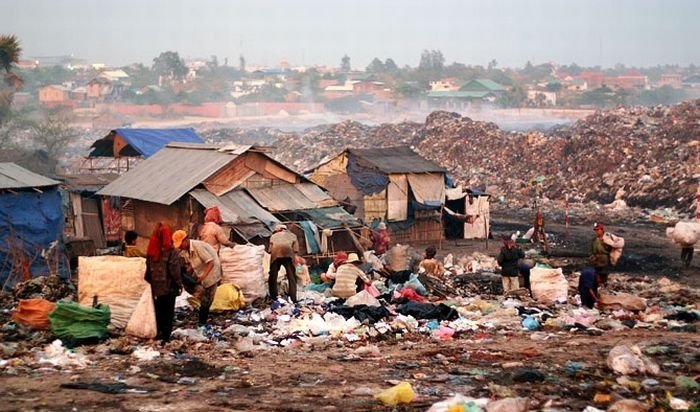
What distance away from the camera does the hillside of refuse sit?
30.3 m

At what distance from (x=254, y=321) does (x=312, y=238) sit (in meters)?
6.97

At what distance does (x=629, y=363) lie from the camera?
779 centimetres

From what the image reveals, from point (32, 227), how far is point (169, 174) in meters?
3.31

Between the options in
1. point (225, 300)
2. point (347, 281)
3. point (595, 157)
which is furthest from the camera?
point (595, 157)

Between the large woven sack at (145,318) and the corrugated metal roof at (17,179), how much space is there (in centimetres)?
685

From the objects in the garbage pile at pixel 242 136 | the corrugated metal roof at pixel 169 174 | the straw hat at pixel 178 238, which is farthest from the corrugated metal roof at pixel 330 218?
the garbage pile at pixel 242 136

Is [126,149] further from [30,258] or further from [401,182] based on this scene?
[30,258]

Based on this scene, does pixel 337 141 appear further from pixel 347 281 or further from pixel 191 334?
pixel 191 334

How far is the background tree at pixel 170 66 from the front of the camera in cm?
10447

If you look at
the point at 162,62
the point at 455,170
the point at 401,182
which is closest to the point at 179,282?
the point at 401,182

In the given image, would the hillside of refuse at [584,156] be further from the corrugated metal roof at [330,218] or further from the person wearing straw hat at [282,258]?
the person wearing straw hat at [282,258]

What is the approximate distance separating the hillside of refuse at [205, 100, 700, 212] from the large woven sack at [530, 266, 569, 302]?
15992 millimetres

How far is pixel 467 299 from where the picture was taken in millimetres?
12680

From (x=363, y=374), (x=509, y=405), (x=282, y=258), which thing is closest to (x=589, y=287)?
(x=282, y=258)
